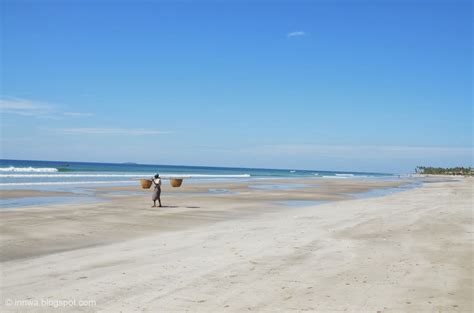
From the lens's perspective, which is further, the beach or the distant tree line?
the distant tree line

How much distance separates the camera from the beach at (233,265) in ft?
23.5

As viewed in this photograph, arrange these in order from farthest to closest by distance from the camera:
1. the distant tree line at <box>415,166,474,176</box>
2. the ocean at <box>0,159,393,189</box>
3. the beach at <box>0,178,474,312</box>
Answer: the distant tree line at <box>415,166,474,176</box>
the ocean at <box>0,159,393,189</box>
the beach at <box>0,178,474,312</box>

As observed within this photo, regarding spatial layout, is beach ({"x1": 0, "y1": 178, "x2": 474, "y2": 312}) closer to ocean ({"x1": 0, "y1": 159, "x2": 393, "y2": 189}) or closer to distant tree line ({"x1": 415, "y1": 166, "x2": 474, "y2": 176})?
ocean ({"x1": 0, "y1": 159, "x2": 393, "y2": 189})

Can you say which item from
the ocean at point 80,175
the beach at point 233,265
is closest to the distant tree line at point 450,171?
the ocean at point 80,175

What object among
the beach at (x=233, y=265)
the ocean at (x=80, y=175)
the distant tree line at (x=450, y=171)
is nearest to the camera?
the beach at (x=233, y=265)

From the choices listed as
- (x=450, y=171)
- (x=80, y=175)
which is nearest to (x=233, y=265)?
(x=80, y=175)

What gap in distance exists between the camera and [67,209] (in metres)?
20.2

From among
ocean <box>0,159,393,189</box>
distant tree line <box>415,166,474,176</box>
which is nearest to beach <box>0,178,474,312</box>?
ocean <box>0,159,393,189</box>

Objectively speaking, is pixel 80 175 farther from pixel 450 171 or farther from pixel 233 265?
pixel 450 171

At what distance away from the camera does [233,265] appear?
9547mm

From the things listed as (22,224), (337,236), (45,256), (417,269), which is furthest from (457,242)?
(22,224)

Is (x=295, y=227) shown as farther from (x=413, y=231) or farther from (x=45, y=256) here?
(x=45, y=256)

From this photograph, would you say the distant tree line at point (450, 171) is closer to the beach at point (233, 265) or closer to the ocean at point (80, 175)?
the ocean at point (80, 175)

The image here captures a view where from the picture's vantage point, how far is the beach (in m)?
7.16
